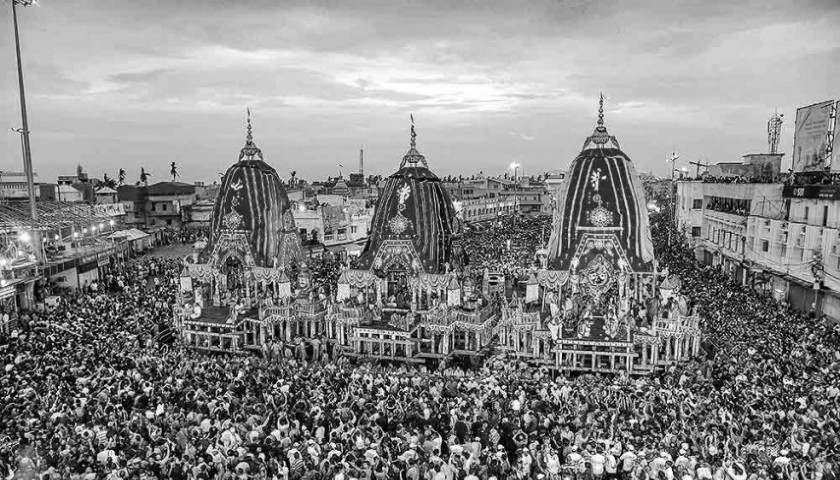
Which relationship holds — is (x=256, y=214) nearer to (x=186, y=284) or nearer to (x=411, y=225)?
(x=186, y=284)

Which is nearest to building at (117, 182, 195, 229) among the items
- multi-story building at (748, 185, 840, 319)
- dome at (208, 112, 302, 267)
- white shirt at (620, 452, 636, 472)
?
dome at (208, 112, 302, 267)

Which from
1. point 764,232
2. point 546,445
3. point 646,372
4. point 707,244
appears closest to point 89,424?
point 546,445

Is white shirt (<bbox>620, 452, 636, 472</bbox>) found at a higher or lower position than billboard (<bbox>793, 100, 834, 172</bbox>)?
lower

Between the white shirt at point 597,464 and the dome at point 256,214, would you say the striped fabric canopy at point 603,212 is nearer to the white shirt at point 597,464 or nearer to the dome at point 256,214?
the white shirt at point 597,464

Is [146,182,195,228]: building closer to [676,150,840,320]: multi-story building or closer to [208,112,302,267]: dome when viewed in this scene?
[208,112,302,267]: dome

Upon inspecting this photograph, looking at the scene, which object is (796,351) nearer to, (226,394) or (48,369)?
(226,394)

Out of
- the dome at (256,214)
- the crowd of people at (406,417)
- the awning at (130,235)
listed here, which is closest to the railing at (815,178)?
the crowd of people at (406,417)
